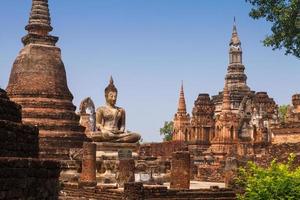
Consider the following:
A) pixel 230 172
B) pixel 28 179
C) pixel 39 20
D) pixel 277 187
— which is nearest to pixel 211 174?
pixel 230 172

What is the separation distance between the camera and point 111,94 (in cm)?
2067

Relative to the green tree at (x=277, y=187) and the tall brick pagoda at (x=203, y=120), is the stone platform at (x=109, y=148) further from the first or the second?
the tall brick pagoda at (x=203, y=120)

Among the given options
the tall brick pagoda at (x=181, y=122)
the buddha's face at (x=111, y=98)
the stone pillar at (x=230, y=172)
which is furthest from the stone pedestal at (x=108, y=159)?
the tall brick pagoda at (x=181, y=122)

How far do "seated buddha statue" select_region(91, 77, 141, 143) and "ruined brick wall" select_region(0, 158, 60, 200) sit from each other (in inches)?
502

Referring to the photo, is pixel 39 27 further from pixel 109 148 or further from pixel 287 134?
pixel 287 134

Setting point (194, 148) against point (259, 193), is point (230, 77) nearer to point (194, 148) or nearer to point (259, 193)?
point (194, 148)

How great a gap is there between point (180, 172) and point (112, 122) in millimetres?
6218

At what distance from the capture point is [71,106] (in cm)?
2552

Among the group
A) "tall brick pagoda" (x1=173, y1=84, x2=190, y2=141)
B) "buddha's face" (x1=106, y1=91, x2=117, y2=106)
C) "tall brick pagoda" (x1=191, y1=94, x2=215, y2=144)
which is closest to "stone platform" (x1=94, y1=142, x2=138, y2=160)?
"buddha's face" (x1=106, y1=91, x2=117, y2=106)

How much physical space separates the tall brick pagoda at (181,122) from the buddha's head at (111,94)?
81.1 ft

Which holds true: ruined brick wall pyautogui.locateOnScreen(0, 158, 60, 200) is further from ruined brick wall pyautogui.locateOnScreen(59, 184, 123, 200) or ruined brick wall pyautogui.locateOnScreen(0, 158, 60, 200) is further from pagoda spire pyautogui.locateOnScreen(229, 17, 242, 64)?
pagoda spire pyautogui.locateOnScreen(229, 17, 242, 64)

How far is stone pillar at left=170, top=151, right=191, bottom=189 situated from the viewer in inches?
581

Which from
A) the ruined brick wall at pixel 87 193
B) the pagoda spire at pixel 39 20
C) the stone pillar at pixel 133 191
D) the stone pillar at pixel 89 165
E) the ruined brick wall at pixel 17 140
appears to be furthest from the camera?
the pagoda spire at pixel 39 20

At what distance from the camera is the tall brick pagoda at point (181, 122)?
46438 millimetres
